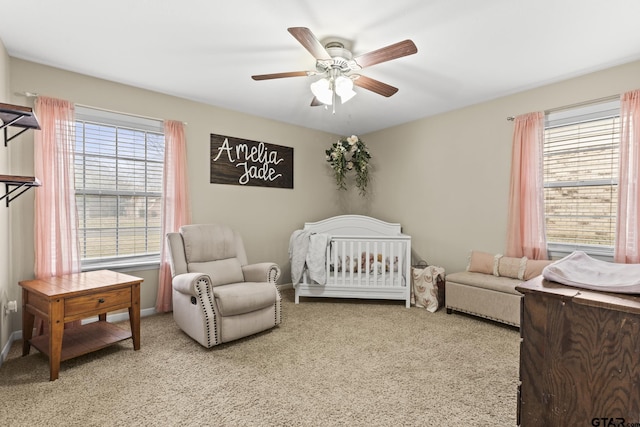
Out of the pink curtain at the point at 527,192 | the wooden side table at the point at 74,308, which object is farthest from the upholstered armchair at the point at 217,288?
the pink curtain at the point at 527,192

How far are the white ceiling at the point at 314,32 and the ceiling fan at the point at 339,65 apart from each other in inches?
5.4

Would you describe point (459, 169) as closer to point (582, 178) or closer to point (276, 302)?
point (582, 178)

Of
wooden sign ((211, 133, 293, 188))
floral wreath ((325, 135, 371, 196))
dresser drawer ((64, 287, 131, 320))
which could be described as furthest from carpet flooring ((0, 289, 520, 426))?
floral wreath ((325, 135, 371, 196))

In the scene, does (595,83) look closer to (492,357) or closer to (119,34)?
(492,357)

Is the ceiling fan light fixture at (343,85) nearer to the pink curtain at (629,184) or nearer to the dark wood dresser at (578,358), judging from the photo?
the dark wood dresser at (578,358)

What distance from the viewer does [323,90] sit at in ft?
7.79

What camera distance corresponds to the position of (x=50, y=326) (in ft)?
6.63

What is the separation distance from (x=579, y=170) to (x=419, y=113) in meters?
1.80

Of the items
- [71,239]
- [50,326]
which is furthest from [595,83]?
[71,239]

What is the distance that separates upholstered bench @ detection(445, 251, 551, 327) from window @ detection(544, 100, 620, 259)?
0.38 m

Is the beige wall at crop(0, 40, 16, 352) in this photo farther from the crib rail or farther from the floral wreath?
the floral wreath

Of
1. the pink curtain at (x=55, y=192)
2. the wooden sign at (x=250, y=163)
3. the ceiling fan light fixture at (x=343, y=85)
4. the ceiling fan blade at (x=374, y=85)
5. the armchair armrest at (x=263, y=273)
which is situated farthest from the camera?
the wooden sign at (x=250, y=163)

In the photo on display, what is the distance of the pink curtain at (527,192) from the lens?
3.09 metres

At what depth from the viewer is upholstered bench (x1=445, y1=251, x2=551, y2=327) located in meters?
2.92
